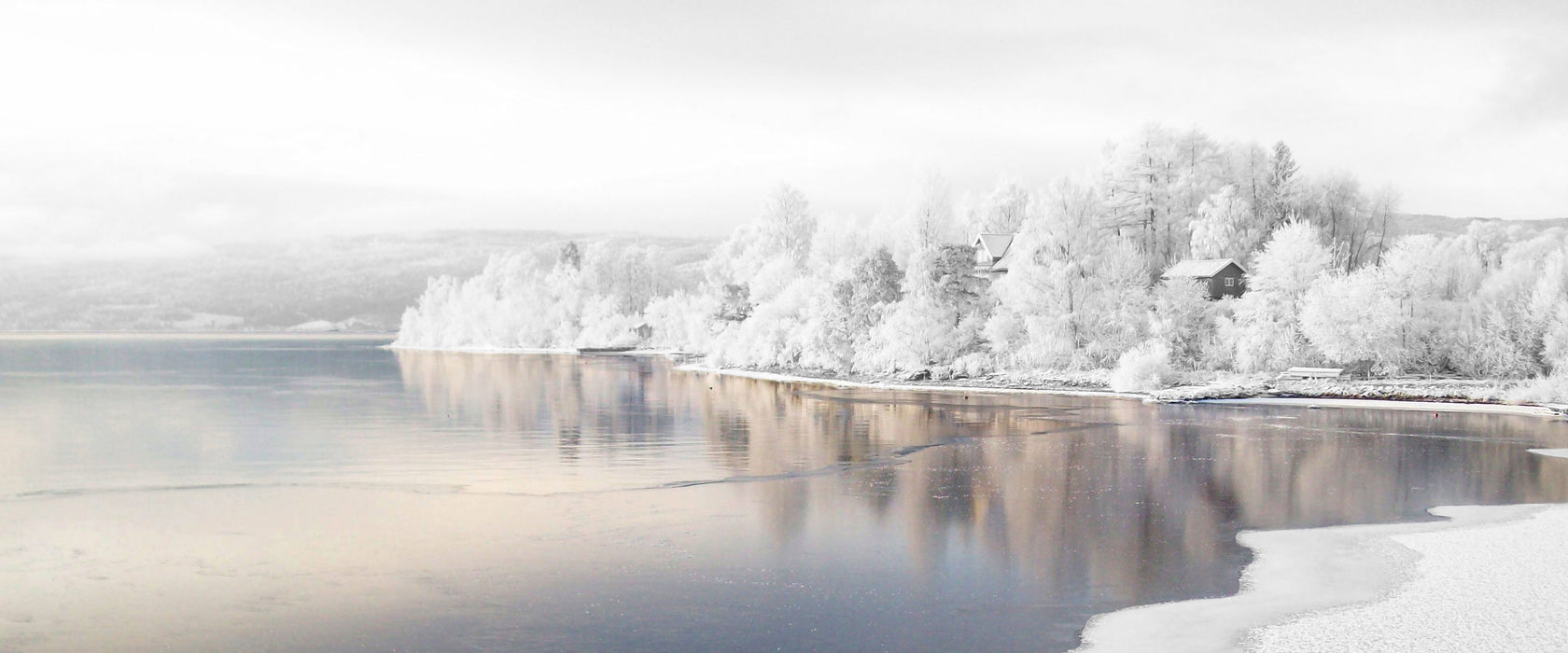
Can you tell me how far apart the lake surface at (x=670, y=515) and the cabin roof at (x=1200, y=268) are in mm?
23818

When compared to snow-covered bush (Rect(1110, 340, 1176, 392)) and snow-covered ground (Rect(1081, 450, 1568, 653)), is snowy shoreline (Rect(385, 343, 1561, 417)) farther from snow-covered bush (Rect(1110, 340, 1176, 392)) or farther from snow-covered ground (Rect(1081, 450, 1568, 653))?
snow-covered ground (Rect(1081, 450, 1568, 653))

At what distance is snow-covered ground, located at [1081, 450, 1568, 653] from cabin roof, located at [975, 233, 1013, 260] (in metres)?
61.5

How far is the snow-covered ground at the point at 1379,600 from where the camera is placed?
13.5m

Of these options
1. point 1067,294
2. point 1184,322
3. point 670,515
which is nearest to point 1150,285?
point 1184,322

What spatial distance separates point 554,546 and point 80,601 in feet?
24.2

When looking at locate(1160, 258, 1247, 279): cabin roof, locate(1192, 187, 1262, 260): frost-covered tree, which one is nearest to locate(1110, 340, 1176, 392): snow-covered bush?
→ locate(1160, 258, 1247, 279): cabin roof

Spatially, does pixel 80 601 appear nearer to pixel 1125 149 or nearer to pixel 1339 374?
pixel 1339 374

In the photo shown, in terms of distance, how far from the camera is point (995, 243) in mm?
82750

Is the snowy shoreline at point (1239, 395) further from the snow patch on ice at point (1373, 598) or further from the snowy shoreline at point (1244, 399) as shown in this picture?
the snow patch on ice at point (1373, 598)

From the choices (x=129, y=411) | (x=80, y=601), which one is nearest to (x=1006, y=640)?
(x=80, y=601)

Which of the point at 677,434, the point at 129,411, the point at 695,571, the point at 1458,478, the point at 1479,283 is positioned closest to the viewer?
the point at 695,571

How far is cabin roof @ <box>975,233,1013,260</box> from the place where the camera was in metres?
81.4

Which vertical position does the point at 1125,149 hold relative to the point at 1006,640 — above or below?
above

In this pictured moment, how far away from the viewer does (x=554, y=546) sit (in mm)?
19234
